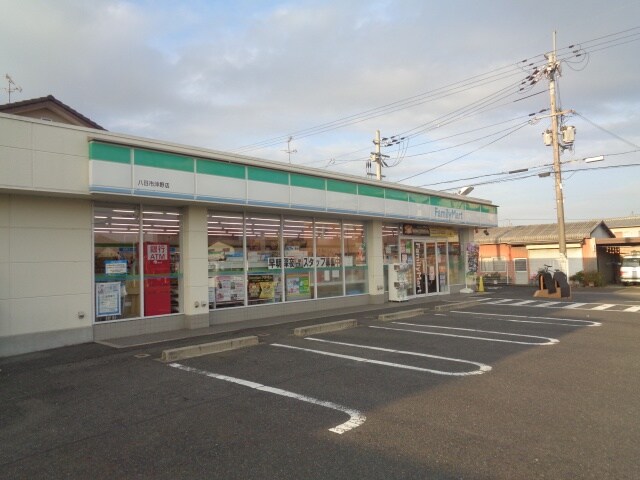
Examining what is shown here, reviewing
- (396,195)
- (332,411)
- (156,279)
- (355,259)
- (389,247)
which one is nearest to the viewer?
(332,411)

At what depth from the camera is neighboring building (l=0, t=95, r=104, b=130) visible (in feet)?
50.0

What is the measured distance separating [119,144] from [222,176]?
2.47 m

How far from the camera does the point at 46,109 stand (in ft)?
53.4

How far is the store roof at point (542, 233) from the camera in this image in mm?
29806

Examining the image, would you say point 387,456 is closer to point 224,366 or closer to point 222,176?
point 224,366

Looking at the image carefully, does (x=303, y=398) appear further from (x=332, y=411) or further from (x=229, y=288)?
(x=229, y=288)

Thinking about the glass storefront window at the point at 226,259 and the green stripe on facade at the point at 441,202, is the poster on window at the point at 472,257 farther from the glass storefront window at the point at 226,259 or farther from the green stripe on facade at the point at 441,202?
the glass storefront window at the point at 226,259

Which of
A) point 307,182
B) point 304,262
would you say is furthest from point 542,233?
point 307,182

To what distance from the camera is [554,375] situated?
671 cm

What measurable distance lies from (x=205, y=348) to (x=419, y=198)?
11.5 metres

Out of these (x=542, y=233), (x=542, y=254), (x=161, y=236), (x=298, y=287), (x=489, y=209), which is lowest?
(x=298, y=287)

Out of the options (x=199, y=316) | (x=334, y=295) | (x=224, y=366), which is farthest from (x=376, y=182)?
(x=224, y=366)

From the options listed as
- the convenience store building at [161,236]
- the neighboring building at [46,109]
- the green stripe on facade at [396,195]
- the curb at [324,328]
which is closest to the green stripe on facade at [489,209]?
the green stripe on facade at [396,195]

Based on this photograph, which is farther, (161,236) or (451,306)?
(451,306)
